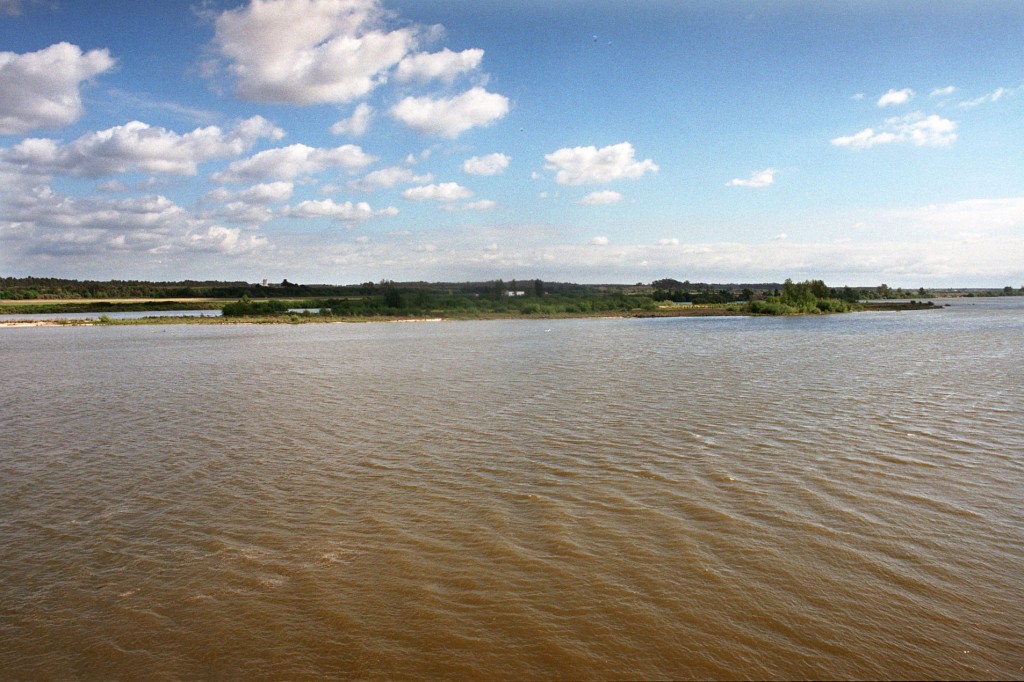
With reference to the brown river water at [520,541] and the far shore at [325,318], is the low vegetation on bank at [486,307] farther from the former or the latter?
the brown river water at [520,541]

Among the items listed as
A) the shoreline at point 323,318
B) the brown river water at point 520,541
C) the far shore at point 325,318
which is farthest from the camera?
the far shore at point 325,318

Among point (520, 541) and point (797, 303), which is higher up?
point (797, 303)

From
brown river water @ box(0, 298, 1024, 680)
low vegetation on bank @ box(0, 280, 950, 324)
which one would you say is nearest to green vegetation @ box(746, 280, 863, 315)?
low vegetation on bank @ box(0, 280, 950, 324)

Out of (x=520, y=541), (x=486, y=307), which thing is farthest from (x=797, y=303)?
(x=520, y=541)

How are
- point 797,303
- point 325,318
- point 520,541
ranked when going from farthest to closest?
point 797,303, point 325,318, point 520,541

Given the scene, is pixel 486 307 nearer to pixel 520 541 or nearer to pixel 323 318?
pixel 323 318

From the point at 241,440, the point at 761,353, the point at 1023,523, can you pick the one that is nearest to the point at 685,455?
the point at 1023,523

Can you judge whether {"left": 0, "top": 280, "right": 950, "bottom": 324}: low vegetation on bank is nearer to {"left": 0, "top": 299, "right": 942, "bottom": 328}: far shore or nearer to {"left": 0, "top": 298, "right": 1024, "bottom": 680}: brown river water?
{"left": 0, "top": 299, "right": 942, "bottom": 328}: far shore

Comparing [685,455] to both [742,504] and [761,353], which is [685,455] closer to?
[742,504]

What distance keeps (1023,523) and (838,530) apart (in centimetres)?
196

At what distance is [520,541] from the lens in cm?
625

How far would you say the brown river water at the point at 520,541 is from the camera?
4363 mm

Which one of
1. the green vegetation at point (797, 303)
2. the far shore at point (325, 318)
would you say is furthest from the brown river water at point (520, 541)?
the green vegetation at point (797, 303)

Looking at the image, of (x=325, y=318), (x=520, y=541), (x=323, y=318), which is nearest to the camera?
(x=520, y=541)
